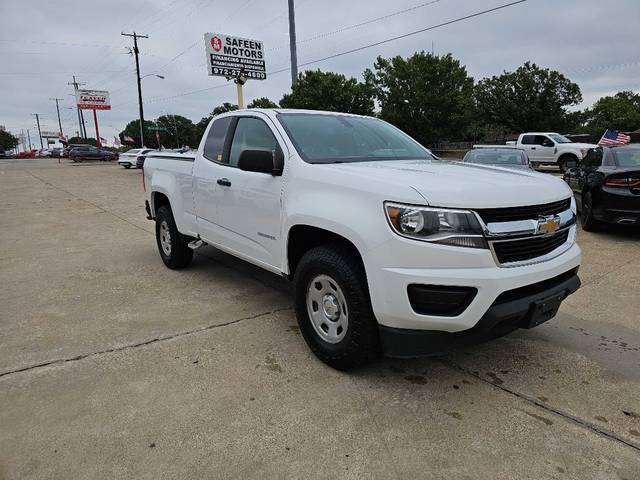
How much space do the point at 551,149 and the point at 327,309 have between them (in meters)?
21.7

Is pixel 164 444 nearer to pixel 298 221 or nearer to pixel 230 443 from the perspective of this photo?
pixel 230 443

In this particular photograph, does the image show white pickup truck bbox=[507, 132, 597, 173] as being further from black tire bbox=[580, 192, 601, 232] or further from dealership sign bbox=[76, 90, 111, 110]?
dealership sign bbox=[76, 90, 111, 110]

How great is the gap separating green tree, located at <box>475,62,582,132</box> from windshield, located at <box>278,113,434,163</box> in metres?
42.2

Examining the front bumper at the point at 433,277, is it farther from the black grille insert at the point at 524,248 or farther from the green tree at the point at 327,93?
the green tree at the point at 327,93

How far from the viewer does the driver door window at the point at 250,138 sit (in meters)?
3.91

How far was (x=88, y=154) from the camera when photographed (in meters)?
46.8

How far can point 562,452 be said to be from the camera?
2.41 meters

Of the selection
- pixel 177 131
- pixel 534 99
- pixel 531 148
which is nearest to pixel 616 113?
pixel 534 99

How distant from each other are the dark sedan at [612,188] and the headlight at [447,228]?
5.57 m

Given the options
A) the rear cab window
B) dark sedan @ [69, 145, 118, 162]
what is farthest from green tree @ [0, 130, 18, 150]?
the rear cab window

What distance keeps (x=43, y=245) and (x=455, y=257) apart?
707cm

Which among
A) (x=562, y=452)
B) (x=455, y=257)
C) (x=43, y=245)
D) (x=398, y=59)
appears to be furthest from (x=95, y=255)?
(x=398, y=59)

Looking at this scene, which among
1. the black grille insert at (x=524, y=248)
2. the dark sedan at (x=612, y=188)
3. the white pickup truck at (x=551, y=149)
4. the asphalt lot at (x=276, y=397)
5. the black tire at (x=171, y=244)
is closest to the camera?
the asphalt lot at (x=276, y=397)

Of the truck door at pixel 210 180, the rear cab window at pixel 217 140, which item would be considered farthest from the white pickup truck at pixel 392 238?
the rear cab window at pixel 217 140
